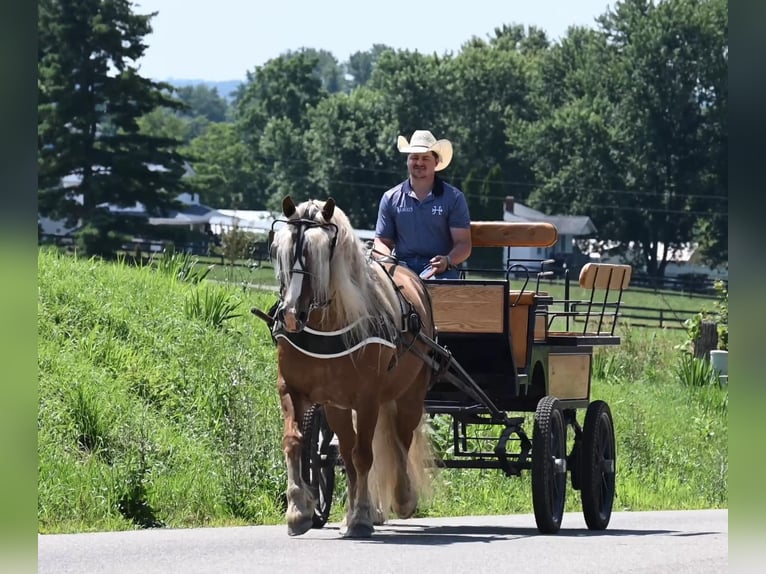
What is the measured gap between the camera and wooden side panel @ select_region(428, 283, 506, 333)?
Answer: 31.6 ft

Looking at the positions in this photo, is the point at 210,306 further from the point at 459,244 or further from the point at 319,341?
the point at 319,341

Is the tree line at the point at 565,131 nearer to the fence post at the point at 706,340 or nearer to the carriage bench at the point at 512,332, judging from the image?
the fence post at the point at 706,340

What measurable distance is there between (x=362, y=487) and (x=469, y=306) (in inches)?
72.6

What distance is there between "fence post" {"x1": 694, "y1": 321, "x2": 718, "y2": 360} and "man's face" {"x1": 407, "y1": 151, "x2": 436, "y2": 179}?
774 inches

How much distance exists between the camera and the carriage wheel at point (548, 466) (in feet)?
29.9

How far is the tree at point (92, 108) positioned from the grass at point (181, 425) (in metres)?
32.5

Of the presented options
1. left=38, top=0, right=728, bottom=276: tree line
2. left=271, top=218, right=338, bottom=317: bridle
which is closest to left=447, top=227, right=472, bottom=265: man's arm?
left=271, top=218, right=338, bottom=317: bridle

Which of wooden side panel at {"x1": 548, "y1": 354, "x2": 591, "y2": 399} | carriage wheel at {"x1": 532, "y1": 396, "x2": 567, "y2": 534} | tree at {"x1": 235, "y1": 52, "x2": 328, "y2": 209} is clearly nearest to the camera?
carriage wheel at {"x1": 532, "y1": 396, "x2": 567, "y2": 534}

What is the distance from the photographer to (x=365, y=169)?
316 feet

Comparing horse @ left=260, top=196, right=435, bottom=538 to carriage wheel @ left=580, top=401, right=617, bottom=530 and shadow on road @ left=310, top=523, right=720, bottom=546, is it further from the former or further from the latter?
carriage wheel @ left=580, top=401, right=617, bottom=530

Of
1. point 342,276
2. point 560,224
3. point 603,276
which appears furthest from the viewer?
point 560,224

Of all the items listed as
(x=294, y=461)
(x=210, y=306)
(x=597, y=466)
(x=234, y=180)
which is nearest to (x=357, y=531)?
(x=294, y=461)

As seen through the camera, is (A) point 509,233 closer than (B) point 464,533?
No

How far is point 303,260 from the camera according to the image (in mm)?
7551
